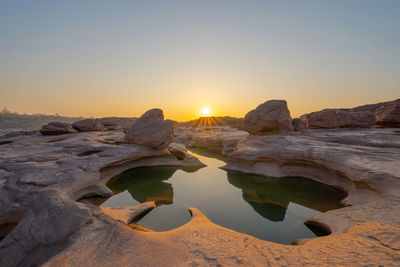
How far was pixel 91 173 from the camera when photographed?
746cm

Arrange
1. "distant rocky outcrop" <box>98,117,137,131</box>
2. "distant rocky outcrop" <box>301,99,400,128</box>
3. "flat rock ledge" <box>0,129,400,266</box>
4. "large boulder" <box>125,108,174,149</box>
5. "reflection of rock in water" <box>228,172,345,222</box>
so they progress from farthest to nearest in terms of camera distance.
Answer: "distant rocky outcrop" <box>98,117,137,131</box>
"distant rocky outcrop" <box>301,99,400,128</box>
"large boulder" <box>125,108,174,149</box>
"reflection of rock in water" <box>228,172,345,222</box>
"flat rock ledge" <box>0,129,400,266</box>

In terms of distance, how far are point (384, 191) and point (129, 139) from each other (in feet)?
41.5

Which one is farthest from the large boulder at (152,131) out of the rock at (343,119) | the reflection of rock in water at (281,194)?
the rock at (343,119)

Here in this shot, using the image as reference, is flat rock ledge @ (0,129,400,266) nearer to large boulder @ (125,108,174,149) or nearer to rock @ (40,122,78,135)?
large boulder @ (125,108,174,149)

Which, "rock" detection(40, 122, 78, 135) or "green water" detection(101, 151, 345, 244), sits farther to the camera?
"rock" detection(40, 122, 78, 135)

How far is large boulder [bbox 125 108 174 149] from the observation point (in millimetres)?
11461

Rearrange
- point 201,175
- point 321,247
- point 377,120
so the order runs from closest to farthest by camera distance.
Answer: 1. point 321,247
2. point 201,175
3. point 377,120

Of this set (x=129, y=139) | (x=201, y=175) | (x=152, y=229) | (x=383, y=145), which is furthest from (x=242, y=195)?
(x=129, y=139)

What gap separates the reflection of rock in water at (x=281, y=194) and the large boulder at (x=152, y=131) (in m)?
5.31

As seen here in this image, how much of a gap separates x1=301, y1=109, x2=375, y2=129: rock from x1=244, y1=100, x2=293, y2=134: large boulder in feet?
21.3

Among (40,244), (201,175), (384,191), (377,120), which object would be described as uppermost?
(377,120)

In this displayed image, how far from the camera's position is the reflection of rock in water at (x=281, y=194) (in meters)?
6.45

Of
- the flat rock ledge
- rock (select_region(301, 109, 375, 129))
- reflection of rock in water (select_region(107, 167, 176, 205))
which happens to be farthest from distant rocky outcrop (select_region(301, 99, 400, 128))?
reflection of rock in water (select_region(107, 167, 176, 205))

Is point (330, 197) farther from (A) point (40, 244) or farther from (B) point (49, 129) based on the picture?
(B) point (49, 129)
